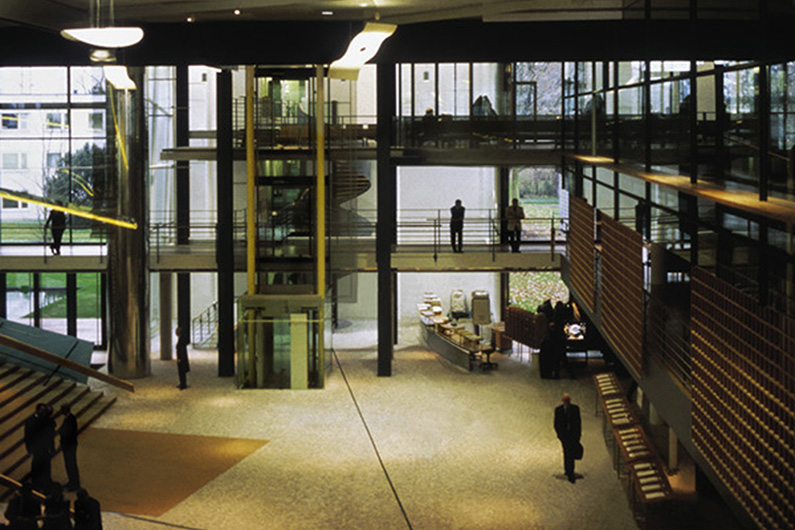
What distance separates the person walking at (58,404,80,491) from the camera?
43.9 feet

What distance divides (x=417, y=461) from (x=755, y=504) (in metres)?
7.74

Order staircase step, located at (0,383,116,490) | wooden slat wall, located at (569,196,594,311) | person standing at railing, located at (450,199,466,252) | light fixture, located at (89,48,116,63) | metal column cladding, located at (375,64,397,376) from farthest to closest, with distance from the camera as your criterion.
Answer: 1. person standing at railing, located at (450,199,466,252)
2. metal column cladding, located at (375,64,397,376)
3. wooden slat wall, located at (569,196,594,311)
4. staircase step, located at (0,383,116,490)
5. light fixture, located at (89,48,116,63)

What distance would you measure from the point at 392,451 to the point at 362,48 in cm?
754

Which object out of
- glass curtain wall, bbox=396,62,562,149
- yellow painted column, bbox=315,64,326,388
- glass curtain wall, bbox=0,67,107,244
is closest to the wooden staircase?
yellow painted column, bbox=315,64,326,388

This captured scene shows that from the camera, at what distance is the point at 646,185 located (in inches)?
594

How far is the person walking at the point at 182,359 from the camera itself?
20.1 metres

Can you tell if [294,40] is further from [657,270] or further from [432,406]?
[432,406]

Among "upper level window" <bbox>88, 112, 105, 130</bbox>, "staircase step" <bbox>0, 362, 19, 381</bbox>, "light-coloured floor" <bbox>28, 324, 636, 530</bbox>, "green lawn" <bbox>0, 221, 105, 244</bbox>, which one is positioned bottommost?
"light-coloured floor" <bbox>28, 324, 636, 530</bbox>

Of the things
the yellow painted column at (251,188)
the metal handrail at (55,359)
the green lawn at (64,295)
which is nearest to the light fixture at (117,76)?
the metal handrail at (55,359)

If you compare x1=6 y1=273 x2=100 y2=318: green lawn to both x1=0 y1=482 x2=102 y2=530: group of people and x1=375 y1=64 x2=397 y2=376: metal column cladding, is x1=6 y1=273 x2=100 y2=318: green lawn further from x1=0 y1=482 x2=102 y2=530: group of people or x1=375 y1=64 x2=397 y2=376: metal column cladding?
x1=0 y1=482 x2=102 y2=530: group of people

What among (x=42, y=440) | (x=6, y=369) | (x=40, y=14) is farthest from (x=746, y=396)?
(x=6, y=369)

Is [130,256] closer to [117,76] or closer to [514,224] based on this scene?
[514,224]

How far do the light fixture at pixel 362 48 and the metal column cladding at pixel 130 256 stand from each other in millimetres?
11056

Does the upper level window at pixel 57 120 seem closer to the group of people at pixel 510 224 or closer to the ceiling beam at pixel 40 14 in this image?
the group of people at pixel 510 224
